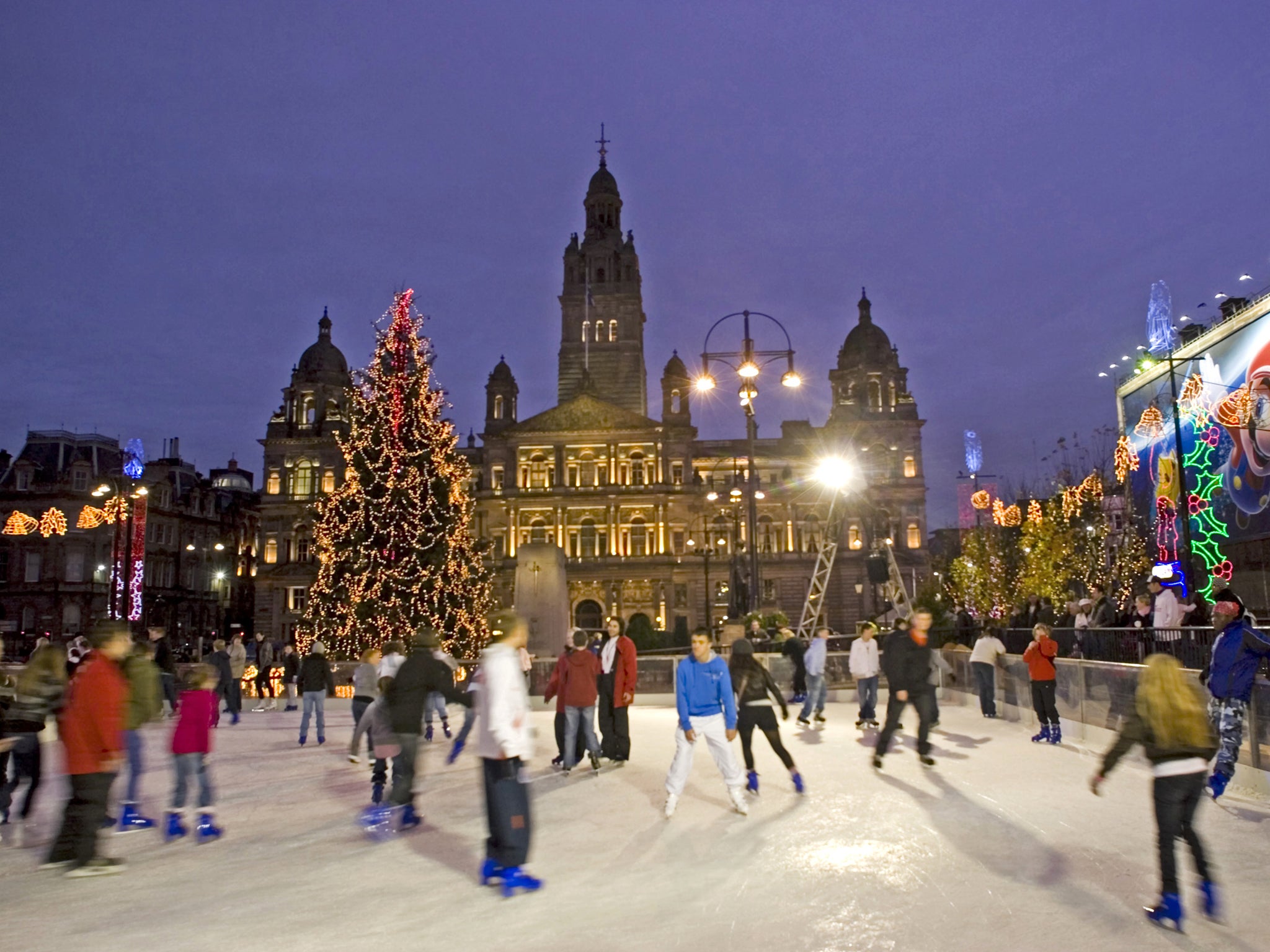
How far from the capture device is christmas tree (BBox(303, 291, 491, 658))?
26.9m

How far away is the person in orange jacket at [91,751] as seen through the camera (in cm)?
665

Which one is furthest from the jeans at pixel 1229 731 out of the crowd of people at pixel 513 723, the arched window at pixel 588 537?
the arched window at pixel 588 537

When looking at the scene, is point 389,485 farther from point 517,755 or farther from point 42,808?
point 517,755

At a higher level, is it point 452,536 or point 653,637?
point 452,536

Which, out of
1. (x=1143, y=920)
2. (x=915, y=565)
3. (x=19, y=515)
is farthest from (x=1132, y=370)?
(x=19, y=515)

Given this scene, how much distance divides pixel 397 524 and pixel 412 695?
66.2 ft

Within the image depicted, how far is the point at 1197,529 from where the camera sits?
3344 cm

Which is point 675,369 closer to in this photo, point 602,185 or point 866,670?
point 602,185

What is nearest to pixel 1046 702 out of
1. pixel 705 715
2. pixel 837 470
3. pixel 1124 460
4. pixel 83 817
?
pixel 705 715

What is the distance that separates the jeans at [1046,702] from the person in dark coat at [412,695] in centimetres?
820

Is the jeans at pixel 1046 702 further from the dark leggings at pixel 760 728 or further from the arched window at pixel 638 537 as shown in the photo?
the arched window at pixel 638 537

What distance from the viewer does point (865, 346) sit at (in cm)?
6994

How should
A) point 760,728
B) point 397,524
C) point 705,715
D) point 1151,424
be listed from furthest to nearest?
point 1151,424
point 397,524
point 760,728
point 705,715

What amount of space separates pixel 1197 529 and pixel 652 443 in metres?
37.1
